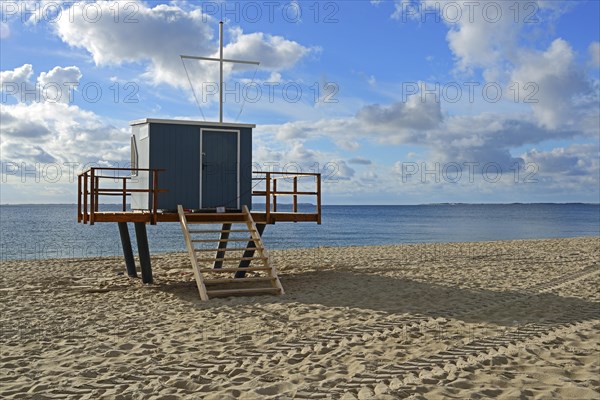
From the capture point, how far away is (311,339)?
7.82 meters

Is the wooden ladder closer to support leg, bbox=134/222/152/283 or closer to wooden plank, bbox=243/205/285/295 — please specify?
wooden plank, bbox=243/205/285/295

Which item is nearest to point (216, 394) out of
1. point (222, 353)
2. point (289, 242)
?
point (222, 353)

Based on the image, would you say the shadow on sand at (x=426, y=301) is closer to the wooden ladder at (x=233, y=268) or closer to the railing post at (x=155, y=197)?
the wooden ladder at (x=233, y=268)

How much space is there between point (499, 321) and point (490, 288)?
345cm

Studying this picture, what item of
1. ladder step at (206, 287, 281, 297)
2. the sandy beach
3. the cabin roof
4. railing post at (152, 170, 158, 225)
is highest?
the cabin roof

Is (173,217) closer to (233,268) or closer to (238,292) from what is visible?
(233,268)

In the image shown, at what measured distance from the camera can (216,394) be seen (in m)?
5.67

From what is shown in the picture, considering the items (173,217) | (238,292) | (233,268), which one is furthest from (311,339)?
(173,217)

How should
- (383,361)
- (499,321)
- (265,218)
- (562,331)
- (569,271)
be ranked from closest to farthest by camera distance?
(383,361) < (562,331) < (499,321) < (265,218) < (569,271)

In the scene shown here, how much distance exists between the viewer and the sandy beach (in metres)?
5.96

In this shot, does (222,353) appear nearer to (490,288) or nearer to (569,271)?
(490,288)

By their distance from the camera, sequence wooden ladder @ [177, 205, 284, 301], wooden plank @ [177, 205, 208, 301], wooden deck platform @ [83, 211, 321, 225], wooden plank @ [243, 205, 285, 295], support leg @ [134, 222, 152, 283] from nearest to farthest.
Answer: wooden plank @ [177, 205, 208, 301] → wooden ladder @ [177, 205, 284, 301] → wooden plank @ [243, 205, 285, 295] → wooden deck platform @ [83, 211, 321, 225] → support leg @ [134, 222, 152, 283]

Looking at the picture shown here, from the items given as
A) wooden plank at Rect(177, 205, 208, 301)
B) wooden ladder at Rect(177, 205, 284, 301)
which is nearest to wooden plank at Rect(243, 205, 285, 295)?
wooden ladder at Rect(177, 205, 284, 301)

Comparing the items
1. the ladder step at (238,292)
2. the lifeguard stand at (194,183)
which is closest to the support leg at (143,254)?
the lifeguard stand at (194,183)
